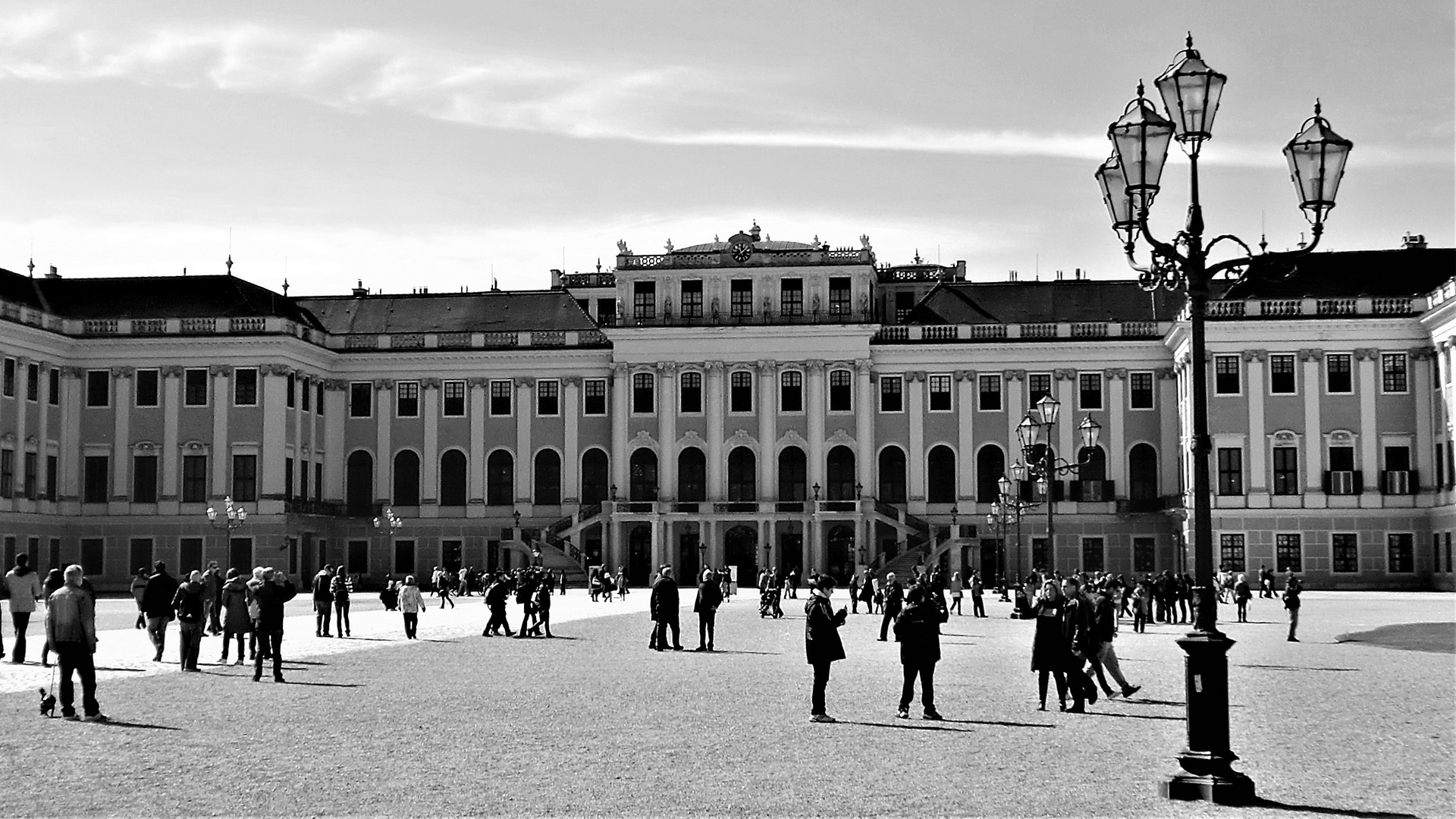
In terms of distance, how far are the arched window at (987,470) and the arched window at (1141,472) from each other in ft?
18.0

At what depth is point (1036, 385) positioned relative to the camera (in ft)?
266

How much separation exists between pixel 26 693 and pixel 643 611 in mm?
29683

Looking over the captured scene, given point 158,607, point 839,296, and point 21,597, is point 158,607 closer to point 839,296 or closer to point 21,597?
point 21,597

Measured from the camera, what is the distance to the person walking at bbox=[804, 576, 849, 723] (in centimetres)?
1933

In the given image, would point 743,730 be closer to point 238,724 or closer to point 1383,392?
point 238,724

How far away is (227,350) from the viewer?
78.6 meters

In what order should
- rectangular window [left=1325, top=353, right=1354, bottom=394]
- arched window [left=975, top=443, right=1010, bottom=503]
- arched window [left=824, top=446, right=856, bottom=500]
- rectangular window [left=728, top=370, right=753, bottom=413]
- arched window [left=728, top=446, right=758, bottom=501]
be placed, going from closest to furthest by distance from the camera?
rectangular window [left=1325, top=353, right=1354, bottom=394] < arched window [left=975, top=443, right=1010, bottom=503] < arched window [left=824, top=446, right=856, bottom=500] < rectangular window [left=728, top=370, right=753, bottom=413] < arched window [left=728, top=446, right=758, bottom=501]

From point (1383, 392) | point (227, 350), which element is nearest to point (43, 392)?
point (227, 350)

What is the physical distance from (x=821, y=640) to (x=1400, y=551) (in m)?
58.3

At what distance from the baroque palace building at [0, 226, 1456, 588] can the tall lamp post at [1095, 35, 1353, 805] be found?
59742 mm

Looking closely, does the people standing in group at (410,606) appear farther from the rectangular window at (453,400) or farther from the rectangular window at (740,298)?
the rectangular window at (453,400)

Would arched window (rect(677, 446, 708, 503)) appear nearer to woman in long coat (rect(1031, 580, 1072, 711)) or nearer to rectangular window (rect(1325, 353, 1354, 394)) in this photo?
rectangular window (rect(1325, 353, 1354, 394))

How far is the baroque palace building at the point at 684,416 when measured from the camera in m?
74.5

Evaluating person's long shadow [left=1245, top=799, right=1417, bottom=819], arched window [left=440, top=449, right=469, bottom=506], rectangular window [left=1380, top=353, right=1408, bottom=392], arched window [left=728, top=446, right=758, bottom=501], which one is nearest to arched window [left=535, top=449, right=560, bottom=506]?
arched window [left=440, top=449, right=469, bottom=506]
